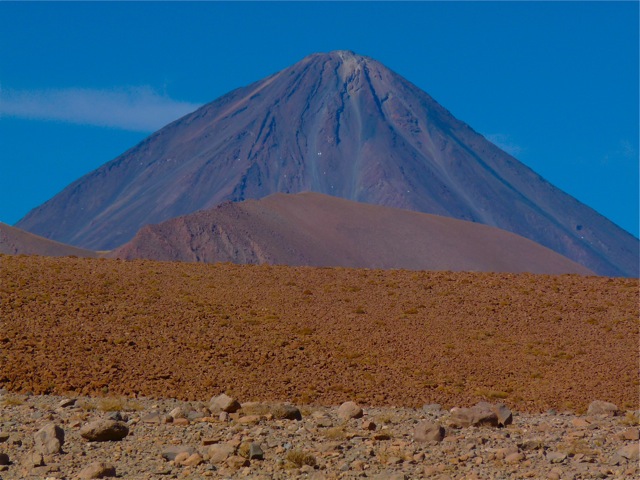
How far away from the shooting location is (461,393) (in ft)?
59.0

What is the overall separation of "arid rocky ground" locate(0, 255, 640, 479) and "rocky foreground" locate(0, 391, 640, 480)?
36mm

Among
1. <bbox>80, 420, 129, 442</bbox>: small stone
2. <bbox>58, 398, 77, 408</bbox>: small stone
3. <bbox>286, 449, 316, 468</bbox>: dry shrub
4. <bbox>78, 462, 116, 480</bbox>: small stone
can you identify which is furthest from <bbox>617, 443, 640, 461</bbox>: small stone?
<bbox>58, 398, 77, 408</bbox>: small stone

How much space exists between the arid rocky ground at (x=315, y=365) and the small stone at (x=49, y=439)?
94 mm

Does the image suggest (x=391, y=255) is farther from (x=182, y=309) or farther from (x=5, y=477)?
(x=5, y=477)

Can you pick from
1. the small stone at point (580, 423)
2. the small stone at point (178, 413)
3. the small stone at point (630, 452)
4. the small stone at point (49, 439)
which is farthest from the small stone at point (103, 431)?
the small stone at point (580, 423)

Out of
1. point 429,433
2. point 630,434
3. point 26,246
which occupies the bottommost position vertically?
point 429,433

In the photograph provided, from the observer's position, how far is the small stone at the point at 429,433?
39.6 feet

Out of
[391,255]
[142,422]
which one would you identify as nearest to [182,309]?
[142,422]

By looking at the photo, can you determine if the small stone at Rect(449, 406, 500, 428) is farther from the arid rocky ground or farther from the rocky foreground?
the arid rocky ground

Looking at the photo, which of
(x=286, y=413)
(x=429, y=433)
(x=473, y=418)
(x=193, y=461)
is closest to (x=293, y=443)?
(x=193, y=461)

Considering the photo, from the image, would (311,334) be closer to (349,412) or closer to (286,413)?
(349,412)

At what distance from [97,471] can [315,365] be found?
8527 millimetres

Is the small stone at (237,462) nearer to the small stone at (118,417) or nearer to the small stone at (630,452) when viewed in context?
the small stone at (118,417)

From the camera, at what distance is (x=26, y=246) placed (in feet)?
295
